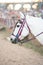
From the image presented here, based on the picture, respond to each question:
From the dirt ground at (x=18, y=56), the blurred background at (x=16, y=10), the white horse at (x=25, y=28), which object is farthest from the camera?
the blurred background at (x=16, y=10)

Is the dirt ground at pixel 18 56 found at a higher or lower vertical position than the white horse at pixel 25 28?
lower

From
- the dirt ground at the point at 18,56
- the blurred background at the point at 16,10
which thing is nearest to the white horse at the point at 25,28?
the dirt ground at the point at 18,56

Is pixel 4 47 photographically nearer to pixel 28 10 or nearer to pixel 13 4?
pixel 28 10

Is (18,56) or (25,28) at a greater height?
(25,28)

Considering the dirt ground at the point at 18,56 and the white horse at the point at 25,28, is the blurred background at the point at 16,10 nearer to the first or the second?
the dirt ground at the point at 18,56

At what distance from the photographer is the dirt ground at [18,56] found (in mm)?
5273

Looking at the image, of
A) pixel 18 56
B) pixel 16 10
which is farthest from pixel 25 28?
pixel 16 10

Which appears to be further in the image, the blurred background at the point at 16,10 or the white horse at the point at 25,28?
the blurred background at the point at 16,10

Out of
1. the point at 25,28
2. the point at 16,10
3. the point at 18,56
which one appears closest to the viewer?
the point at 25,28

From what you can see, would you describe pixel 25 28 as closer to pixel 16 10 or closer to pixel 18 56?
pixel 18 56

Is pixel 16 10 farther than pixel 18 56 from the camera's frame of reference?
Yes

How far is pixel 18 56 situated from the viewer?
18.8 ft

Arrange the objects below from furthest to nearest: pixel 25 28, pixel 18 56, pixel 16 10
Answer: pixel 16 10
pixel 18 56
pixel 25 28

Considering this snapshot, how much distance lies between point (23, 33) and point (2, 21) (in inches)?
184
